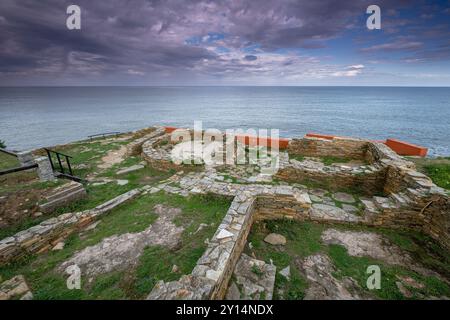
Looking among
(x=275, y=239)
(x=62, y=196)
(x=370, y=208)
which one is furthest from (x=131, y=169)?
(x=370, y=208)

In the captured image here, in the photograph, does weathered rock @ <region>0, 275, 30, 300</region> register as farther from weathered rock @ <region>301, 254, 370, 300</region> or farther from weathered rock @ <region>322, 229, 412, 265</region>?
weathered rock @ <region>322, 229, 412, 265</region>

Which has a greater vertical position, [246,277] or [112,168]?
[112,168]

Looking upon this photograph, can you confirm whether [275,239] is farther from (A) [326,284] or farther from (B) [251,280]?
(B) [251,280]

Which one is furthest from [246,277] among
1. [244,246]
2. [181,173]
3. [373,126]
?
[373,126]

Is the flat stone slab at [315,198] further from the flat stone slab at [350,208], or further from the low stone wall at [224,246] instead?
the low stone wall at [224,246]

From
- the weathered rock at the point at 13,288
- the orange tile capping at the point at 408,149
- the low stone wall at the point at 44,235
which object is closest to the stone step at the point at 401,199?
the orange tile capping at the point at 408,149

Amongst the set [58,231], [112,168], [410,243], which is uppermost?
[112,168]

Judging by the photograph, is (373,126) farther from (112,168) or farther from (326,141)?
(112,168)

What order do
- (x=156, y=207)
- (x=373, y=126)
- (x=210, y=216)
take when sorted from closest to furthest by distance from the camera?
(x=210, y=216)
(x=156, y=207)
(x=373, y=126)

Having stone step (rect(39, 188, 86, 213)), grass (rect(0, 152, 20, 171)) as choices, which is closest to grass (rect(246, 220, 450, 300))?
stone step (rect(39, 188, 86, 213))
